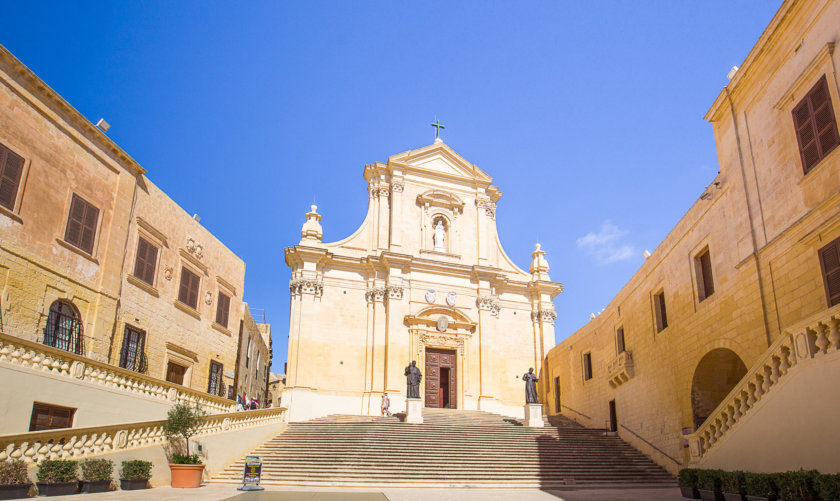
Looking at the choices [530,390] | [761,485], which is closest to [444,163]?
[530,390]

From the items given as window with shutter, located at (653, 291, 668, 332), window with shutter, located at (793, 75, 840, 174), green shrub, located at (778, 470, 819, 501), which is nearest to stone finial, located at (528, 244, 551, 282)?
window with shutter, located at (653, 291, 668, 332)

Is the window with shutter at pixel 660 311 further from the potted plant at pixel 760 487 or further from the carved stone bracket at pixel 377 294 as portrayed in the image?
the carved stone bracket at pixel 377 294

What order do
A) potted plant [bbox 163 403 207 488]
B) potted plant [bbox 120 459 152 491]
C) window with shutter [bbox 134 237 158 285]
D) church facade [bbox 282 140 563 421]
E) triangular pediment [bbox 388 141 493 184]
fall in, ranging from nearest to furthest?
potted plant [bbox 120 459 152 491], potted plant [bbox 163 403 207 488], window with shutter [bbox 134 237 158 285], church facade [bbox 282 140 563 421], triangular pediment [bbox 388 141 493 184]

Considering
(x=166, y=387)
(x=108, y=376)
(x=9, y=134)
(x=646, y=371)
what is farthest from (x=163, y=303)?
(x=646, y=371)

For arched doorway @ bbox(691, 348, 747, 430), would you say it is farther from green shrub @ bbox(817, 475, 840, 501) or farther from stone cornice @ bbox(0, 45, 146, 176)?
stone cornice @ bbox(0, 45, 146, 176)

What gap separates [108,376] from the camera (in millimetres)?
14250

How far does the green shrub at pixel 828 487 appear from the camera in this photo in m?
7.81

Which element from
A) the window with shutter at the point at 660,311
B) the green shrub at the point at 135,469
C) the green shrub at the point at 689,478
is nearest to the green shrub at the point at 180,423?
→ the green shrub at the point at 135,469

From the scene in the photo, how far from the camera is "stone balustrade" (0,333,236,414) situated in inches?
461

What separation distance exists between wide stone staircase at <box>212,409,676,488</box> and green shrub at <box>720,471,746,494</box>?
6.02m

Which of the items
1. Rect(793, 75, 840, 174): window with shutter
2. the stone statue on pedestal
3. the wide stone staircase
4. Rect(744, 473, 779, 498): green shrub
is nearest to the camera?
Rect(744, 473, 779, 498): green shrub

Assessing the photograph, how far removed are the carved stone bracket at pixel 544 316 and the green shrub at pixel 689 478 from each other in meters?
18.0

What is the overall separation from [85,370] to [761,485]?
44.9 feet

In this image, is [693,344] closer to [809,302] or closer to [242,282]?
[809,302]
